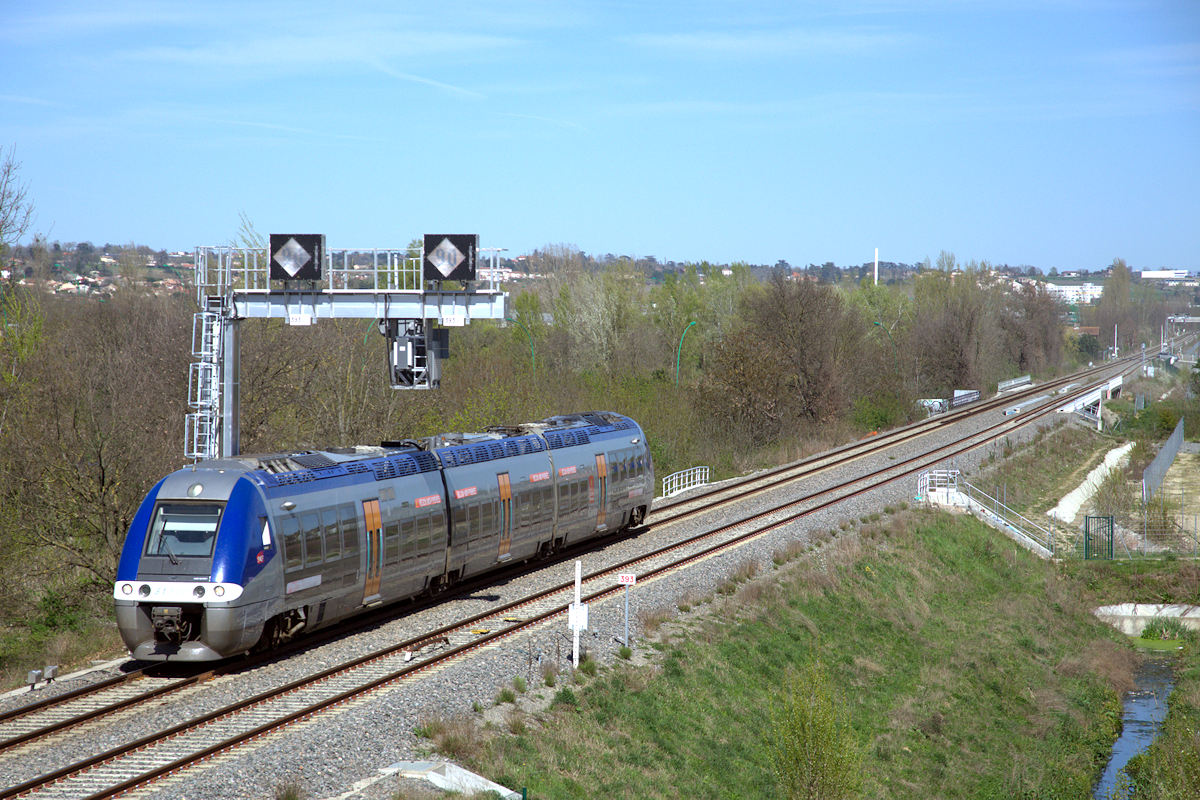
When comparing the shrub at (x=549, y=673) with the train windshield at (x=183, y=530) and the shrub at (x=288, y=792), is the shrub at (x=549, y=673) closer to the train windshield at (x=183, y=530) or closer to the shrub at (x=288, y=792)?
the train windshield at (x=183, y=530)

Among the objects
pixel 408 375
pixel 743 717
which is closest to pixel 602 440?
pixel 408 375

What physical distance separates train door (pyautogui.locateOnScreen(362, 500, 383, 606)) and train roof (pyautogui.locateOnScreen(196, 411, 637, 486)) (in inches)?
26.2

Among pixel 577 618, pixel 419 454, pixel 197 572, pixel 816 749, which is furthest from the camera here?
pixel 419 454

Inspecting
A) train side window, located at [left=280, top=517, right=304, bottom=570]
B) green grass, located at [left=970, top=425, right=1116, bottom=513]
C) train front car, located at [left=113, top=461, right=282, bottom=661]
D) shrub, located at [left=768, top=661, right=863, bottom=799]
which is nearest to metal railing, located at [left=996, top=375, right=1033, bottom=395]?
green grass, located at [left=970, top=425, right=1116, bottom=513]

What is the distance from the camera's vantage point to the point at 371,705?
1638cm

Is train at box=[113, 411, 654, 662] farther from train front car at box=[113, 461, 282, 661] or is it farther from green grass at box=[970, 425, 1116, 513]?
green grass at box=[970, 425, 1116, 513]

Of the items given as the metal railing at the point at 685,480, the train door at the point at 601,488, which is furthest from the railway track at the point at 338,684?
the metal railing at the point at 685,480

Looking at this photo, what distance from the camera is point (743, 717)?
2112cm

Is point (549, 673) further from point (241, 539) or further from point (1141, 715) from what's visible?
point (1141, 715)

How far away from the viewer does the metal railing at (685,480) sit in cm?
4438

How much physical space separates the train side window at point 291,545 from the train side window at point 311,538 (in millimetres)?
135

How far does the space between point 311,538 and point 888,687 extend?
14.5m

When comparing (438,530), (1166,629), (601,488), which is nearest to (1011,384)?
(1166,629)

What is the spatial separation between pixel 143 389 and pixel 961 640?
83.8 feet
